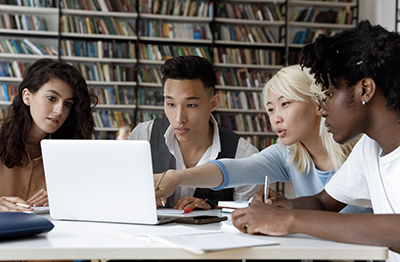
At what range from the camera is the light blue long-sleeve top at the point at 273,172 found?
1.49 meters

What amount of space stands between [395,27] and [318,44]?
169 inches

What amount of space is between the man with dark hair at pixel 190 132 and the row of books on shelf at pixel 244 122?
3118mm

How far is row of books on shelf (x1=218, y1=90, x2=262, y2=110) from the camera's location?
5.28 metres

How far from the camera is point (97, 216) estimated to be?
1.13m

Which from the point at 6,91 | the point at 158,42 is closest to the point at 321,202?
the point at 158,42

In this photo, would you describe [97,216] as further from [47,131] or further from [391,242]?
[47,131]

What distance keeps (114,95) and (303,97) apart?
380 centimetres

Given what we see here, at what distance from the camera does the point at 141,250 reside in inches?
31.2

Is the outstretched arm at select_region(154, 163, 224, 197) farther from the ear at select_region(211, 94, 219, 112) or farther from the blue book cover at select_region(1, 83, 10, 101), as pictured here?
the blue book cover at select_region(1, 83, 10, 101)

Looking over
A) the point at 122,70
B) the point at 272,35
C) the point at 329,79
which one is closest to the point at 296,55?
the point at 272,35

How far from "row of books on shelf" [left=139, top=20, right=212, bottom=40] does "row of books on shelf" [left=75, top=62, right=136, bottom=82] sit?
0.51 m

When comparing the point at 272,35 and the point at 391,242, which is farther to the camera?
the point at 272,35

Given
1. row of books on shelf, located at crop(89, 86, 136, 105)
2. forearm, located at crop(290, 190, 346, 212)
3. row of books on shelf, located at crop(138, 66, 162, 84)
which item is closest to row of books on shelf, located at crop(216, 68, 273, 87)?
row of books on shelf, located at crop(138, 66, 162, 84)

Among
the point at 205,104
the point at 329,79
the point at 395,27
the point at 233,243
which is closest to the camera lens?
the point at 233,243
